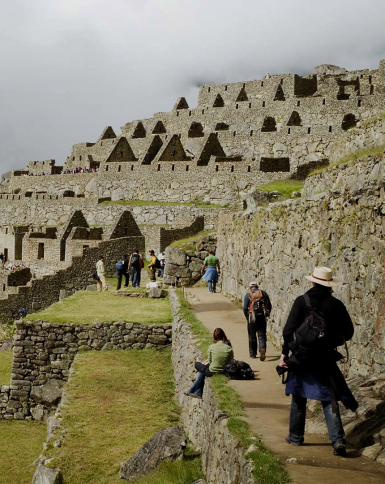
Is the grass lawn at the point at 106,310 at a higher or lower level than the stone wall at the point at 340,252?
lower

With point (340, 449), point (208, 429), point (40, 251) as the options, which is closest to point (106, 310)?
point (208, 429)

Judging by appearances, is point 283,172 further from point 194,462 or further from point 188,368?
point 194,462

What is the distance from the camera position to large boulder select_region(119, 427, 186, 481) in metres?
7.52

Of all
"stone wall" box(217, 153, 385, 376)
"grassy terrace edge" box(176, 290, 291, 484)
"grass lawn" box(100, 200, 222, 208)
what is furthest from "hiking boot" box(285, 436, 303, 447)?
"grass lawn" box(100, 200, 222, 208)

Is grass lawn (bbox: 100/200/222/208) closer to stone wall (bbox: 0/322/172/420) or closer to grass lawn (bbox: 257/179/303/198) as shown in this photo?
grass lawn (bbox: 257/179/303/198)

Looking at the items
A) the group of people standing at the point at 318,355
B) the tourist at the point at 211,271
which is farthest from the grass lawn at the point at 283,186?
the group of people standing at the point at 318,355

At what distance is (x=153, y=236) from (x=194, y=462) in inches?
847

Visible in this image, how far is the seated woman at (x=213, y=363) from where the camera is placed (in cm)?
862

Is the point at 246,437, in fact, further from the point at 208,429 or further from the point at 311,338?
the point at 208,429

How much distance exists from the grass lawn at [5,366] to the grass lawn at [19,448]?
58.4 inches

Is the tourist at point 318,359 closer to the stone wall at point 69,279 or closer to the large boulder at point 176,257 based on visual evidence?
the large boulder at point 176,257

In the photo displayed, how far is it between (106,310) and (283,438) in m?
11.4

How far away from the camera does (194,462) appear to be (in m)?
7.40

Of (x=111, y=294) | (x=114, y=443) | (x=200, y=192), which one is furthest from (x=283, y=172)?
(x=114, y=443)
